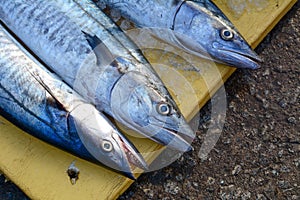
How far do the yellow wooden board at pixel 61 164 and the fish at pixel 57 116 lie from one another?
0.51ft

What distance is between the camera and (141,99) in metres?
3.05

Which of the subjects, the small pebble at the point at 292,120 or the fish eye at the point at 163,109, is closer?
the fish eye at the point at 163,109

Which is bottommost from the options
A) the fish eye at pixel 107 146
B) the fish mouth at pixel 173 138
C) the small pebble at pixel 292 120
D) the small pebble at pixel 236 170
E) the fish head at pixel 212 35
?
the small pebble at pixel 236 170

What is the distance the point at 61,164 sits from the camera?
328 cm

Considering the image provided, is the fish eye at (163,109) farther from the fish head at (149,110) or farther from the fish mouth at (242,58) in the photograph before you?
the fish mouth at (242,58)

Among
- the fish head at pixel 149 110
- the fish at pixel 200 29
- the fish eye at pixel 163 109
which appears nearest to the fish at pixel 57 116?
the fish head at pixel 149 110

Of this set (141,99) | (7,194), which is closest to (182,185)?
(141,99)

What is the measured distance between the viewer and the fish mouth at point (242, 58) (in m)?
3.26

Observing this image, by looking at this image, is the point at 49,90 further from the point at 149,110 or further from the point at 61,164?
the point at 149,110

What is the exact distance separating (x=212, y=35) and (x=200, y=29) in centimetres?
7

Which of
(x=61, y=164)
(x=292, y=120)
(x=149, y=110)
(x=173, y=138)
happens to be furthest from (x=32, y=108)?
(x=292, y=120)

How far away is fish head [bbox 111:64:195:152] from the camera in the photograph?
3.05 meters

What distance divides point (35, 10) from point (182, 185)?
1.30 m

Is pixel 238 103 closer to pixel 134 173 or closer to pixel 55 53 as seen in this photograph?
pixel 134 173
